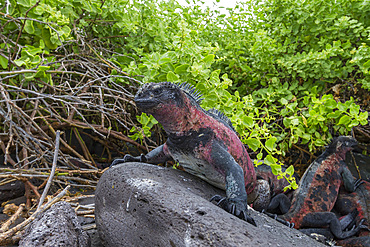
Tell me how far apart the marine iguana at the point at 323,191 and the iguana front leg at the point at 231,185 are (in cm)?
152

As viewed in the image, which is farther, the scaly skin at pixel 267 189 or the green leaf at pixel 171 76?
the scaly skin at pixel 267 189

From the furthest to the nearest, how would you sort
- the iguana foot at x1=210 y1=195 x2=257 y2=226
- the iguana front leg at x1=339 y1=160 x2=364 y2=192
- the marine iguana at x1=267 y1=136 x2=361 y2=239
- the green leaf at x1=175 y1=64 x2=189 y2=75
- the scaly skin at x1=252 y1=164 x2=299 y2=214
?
the iguana front leg at x1=339 y1=160 x2=364 y2=192 → the marine iguana at x1=267 y1=136 x2=361 y2=239 → the scaly skin at x1=252 y1=164 x2=299 y2=214 → the green leaf at x1=175 y1=64 x2=189 y2=75 → the iguana foot at x1=210 y1=195 x2=257 y2=226

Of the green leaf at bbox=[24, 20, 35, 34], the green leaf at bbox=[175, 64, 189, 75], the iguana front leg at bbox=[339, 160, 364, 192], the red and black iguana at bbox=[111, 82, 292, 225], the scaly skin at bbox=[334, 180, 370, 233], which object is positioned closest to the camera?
the red and black iguana at bbox=[111, 82, 292, 225]

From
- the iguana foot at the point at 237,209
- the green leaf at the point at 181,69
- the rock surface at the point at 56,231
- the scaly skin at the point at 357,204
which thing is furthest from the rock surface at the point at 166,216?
the scaly skin at the point at 357,204

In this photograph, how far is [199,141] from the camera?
2.00 meters

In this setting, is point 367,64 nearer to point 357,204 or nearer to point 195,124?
point 357,204

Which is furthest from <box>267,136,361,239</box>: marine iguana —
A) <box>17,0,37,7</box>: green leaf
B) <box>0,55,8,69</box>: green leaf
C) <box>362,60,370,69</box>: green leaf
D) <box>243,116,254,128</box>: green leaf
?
<box>17,0,37,7</box>: green leaf

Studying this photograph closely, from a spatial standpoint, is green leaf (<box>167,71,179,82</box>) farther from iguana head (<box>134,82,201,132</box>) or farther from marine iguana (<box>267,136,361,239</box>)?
marine iguana (<box>267,136,361,239</box>)

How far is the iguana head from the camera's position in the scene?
5.89 feet

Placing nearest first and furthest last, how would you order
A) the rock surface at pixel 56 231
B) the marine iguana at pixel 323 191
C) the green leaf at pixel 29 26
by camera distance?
1. the rock surface at pixel 56 231
2. the green leaf at pixel 29 26
3. the marine iguana at pixel 323 191

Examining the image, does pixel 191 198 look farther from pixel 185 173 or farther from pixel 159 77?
pixel 159 77

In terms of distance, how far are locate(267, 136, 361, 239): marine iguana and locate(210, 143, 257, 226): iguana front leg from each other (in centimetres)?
152

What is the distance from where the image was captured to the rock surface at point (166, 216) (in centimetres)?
140

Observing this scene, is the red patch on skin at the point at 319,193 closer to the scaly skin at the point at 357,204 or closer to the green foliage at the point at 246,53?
the scaly skin at the point at 357,204
